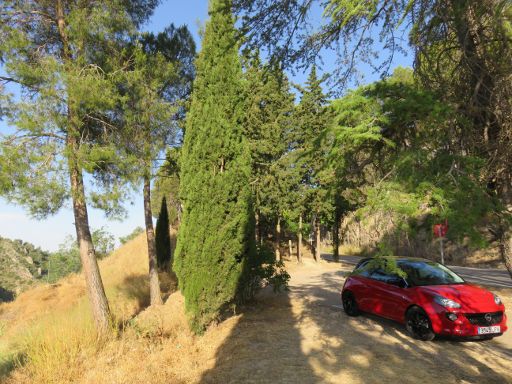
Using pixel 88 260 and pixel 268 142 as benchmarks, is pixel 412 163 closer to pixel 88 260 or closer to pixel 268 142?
pixel 88 260

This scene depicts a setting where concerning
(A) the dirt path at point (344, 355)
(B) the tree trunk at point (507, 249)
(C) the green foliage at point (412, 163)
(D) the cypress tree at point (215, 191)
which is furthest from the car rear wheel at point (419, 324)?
(C) the green foliage at point (412, 163)

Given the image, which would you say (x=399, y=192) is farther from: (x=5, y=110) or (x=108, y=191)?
(x=5, y=110)

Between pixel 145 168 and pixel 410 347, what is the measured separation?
7.81 m

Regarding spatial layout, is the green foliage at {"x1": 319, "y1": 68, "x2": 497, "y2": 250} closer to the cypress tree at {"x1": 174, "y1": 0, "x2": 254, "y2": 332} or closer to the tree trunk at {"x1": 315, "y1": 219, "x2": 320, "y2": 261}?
the cypress tree at {"x1": 174, "y1": 0, "x2": 254, "y2": 332}

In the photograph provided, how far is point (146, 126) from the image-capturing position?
1129 centimetres

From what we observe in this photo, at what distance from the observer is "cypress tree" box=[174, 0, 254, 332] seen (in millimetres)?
8633

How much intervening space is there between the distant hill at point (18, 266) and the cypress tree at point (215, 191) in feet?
224

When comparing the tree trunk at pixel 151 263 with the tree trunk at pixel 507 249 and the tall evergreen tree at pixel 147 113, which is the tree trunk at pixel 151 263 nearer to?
the tall evergreen tree at pixel 147 113

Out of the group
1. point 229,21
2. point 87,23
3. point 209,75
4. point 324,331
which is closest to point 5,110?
point 87,23

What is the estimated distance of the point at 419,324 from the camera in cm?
735

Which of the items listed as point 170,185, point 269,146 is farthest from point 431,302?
point 170,185

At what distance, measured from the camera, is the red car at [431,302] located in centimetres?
685

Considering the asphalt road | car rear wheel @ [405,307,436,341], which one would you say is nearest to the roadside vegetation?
car rear wheel @ [405,307,436,341]

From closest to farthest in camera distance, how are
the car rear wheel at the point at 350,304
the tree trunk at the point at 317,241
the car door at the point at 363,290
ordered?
the car door at the point at 363,290
the car rear wheel at the point at 350,304
the tree trunk at the point at 317,241
